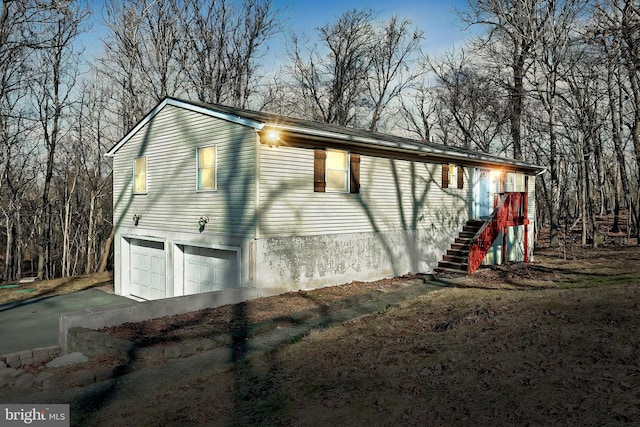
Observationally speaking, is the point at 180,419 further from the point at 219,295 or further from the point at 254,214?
the point at 254,214

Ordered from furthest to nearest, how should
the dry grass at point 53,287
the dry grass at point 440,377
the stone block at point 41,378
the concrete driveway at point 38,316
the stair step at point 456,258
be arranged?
1. the dry grass at point 53,287
2. the stair step at point 456,258
3. the concrete driveway at point 38,316
4. the stone block at point 41,378
5. the dry grass at point 440,377

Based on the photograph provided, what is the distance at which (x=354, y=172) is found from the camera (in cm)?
1314

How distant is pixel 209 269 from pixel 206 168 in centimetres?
292

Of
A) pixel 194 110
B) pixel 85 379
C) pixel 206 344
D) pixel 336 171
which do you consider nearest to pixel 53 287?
pixel 194 110

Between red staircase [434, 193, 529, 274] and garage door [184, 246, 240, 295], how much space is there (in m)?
7.68

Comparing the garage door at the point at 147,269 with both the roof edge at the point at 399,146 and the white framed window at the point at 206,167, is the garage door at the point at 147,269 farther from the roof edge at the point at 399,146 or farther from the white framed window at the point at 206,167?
the roof edge at the point at 399,146

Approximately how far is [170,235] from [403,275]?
766cm

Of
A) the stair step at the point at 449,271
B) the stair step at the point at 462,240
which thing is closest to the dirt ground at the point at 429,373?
the stair step at the point at 449,271

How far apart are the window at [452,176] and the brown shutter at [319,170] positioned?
6.32 m

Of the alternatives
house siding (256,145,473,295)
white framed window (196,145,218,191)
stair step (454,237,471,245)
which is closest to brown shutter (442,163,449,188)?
house siding (256,145,473,295)

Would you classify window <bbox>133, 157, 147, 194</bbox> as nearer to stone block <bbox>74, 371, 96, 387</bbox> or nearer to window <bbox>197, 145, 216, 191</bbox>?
window <bbox>197, 145, 216, 191</bbox>

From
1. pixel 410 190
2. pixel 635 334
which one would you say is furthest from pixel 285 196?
pixel 635 334

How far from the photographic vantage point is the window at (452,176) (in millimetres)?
16688

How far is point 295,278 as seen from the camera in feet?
38.3
